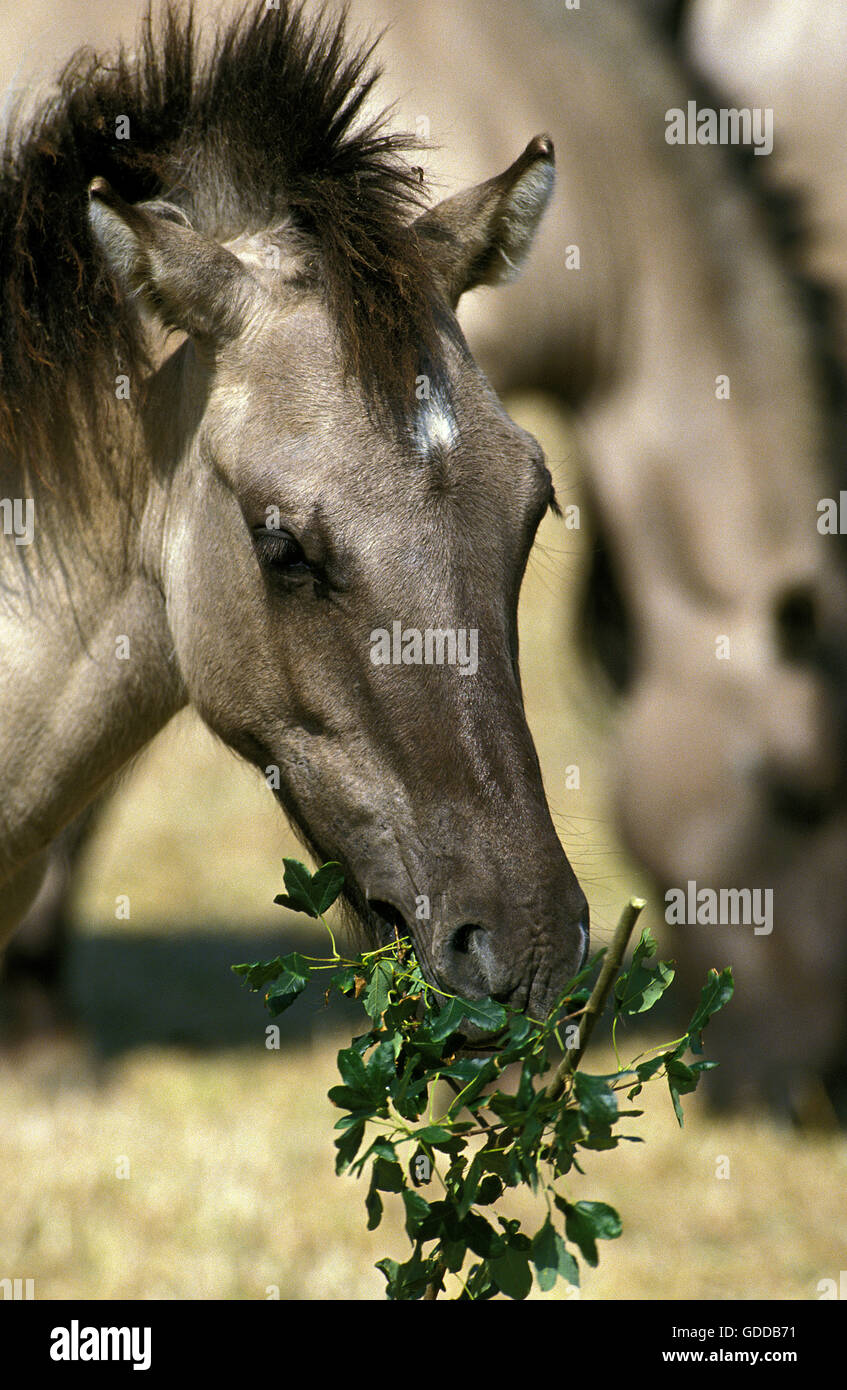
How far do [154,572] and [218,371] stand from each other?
0.40 m

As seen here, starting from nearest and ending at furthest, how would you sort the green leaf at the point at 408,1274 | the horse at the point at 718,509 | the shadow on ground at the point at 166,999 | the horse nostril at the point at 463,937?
the green leaf at the point at 408,1274 → the horse nostril at the point at 463,937 → the horse at the point at 718,509 → the shadow on ground at the point at 166,999

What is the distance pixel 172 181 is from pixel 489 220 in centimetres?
60

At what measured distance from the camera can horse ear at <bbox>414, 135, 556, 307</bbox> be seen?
248cm

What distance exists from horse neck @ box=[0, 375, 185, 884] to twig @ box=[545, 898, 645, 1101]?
118cm

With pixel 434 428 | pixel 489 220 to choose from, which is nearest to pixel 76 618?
pixel 434 428

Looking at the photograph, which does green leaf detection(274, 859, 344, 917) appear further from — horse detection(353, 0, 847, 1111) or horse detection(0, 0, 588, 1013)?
horse detection(353, 0, 847, 1111)

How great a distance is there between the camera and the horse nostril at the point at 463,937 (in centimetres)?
195

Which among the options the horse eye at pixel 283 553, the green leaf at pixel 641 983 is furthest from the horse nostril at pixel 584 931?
the horse eye at pixel 283 553

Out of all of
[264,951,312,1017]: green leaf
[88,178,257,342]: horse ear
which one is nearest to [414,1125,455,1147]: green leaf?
[264,951,312,1017]: green leaf

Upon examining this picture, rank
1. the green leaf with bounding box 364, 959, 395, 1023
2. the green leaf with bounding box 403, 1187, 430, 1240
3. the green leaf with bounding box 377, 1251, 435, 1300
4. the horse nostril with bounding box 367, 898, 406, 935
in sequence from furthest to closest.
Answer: the horse nostril with bounding box 367, 898, 406, 935 → the green leaf with bounding box 364, 959, 395, 1023 → the green leaf with bounding box 377, 1251, 435, 1300 → the green leaf with bounding box 403, 1187, 430, 1240

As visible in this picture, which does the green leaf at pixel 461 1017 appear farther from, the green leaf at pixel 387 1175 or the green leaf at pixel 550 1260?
the green leaf at pixel 550 1260

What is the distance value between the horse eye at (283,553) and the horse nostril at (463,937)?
633 mm

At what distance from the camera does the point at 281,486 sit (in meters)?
2.13

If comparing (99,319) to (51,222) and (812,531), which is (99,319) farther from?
(812,531)
